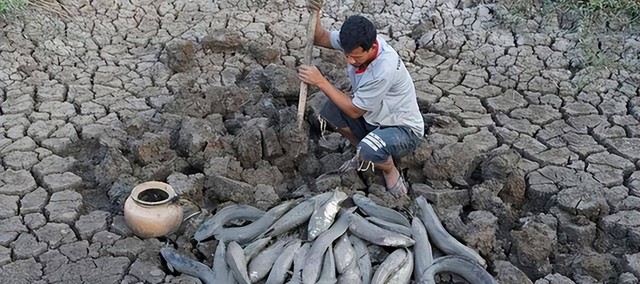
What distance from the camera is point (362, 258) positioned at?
4.00 metres

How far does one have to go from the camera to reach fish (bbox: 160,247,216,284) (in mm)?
3980

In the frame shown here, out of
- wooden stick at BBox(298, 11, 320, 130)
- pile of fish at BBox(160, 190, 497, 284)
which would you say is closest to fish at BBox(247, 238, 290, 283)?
pile of fish at BBox(160, 190, 497, 284)

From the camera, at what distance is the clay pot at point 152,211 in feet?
13.6

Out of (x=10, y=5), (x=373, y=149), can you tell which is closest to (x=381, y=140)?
(x=373, y=149)

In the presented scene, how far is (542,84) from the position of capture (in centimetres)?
607

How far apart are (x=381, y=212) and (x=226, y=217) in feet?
2.91

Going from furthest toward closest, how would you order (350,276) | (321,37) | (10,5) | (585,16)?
(585,16), (10,5), (321,37), (350,276)

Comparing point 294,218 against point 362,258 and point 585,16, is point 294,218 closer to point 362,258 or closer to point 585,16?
point 362,258

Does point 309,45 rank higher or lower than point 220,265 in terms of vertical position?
higher

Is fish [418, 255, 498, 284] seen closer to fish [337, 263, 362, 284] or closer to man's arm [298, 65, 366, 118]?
fish [337, 263, 362, 284]

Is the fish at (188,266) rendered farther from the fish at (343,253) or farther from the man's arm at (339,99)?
the man's arm at (339,99)

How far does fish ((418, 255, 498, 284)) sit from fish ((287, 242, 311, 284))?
0.62m

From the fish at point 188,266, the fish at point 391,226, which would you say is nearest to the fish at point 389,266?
the fish at point 391,226

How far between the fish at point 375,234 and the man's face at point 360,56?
37.3 inches
